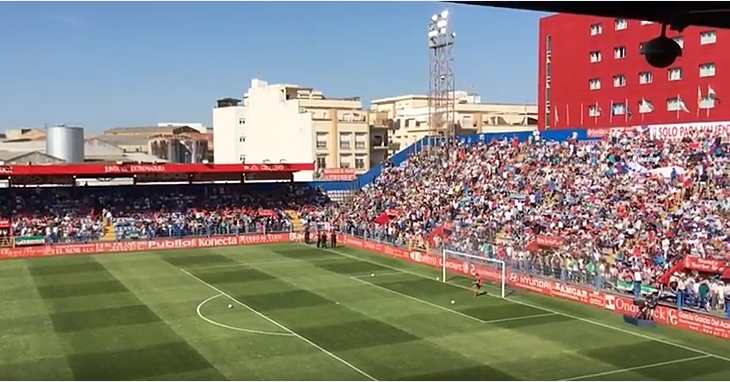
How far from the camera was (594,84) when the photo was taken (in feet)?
181

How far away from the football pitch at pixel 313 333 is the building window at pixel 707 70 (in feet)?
76.5

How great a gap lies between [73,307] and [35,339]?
17.1ft

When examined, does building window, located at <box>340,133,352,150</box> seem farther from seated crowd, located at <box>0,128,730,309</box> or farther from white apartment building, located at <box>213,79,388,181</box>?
seated crowd, located at <box>0,128,730,309</box>

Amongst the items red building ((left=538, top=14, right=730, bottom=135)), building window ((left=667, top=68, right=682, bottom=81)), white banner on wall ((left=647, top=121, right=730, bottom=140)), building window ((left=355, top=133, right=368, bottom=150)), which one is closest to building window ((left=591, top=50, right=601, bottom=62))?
red building ((left=538, top=14, right=730, bottom=135))

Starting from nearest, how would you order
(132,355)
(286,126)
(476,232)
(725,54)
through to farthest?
(132,355) < (476,232) < (725,54) < (286,126)

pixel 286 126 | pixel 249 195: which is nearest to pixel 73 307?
pixel 249 195

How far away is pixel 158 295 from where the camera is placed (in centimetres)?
3103

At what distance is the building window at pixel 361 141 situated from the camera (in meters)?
78.3

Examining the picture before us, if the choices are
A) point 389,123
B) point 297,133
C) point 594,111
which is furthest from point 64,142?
point 594,111

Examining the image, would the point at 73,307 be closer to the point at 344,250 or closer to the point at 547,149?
the point at 344,250

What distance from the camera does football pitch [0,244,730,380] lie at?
20.0 m

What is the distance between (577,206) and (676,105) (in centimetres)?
1588

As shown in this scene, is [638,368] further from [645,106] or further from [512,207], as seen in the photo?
[645,106]

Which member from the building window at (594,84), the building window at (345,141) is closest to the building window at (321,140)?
the building window at (345,141)
